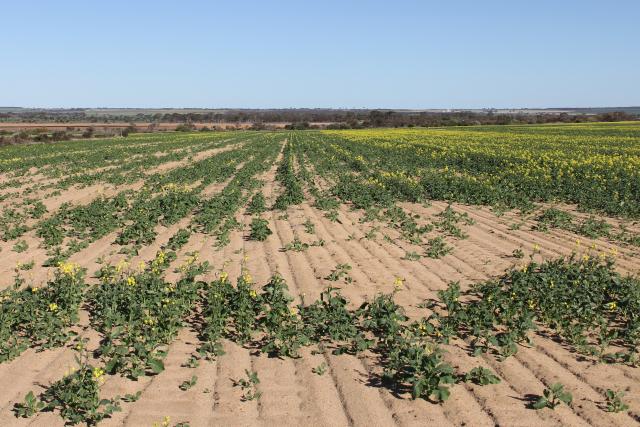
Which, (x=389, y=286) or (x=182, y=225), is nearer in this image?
(x=389, y=286)

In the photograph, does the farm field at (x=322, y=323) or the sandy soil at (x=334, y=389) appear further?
the farm field at (x=322, y=323)

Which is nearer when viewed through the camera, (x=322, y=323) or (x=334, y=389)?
(x=334, y=389)

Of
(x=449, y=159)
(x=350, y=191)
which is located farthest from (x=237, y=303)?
(x=449, y=159)

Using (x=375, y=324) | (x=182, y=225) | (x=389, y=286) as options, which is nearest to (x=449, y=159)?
(x=182, y=225)

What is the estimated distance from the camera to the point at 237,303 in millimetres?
7023

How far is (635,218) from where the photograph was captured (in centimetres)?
1371

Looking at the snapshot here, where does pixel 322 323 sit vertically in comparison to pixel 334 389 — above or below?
above

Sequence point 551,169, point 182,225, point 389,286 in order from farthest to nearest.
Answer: point 551,169, point 182,225, point 389,286

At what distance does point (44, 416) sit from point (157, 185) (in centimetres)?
1700

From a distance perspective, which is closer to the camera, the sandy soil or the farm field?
the sandy soil

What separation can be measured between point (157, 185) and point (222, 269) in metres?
12.7

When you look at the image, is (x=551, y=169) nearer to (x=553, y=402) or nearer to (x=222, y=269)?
(x=222, y=269)

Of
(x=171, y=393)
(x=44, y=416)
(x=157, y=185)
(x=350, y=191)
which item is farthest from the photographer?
(x=157, y=185)

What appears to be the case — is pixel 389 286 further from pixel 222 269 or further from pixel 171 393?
pixel 171 393
